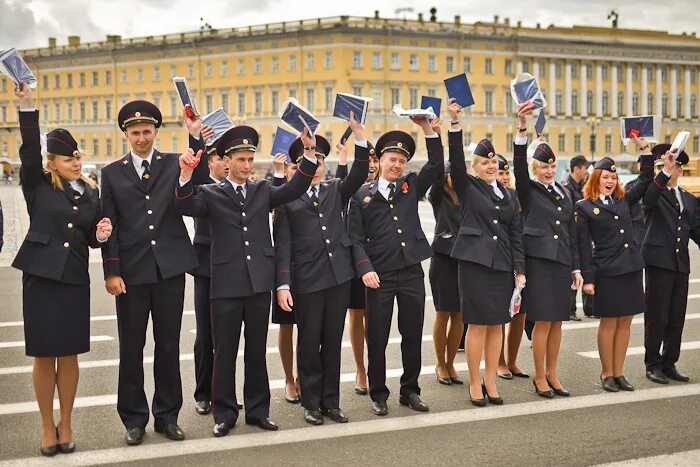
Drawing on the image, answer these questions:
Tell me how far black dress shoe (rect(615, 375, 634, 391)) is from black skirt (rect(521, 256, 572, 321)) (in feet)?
2.29

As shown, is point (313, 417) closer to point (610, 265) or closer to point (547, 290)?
point (547, 290)

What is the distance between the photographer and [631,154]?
100 meters

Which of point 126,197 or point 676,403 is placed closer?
point 126,197

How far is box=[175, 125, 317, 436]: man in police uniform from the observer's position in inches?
272

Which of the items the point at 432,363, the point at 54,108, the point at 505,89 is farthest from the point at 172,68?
the point at 432,363

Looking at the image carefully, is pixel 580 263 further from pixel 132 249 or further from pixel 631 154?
pixel 631 154

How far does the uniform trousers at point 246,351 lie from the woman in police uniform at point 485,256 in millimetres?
1626

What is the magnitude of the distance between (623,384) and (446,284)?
1687mm

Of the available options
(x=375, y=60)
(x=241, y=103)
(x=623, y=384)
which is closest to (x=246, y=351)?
(x=623, y=384)

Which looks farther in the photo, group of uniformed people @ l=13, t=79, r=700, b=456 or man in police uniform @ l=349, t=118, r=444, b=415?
man in police uniform @ l=349, t=118, r=444, b=415

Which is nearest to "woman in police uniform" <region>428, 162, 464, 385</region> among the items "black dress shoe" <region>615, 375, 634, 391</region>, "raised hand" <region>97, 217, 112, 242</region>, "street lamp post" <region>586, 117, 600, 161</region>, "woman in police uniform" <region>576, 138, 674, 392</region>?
"woman in police uniform" <region>576, 138, 674, 392</region>

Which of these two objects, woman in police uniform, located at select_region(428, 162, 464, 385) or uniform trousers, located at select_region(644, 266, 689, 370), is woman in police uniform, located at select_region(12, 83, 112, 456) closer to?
woman in police uniform, located at select_region(428, 162, 464, 385)

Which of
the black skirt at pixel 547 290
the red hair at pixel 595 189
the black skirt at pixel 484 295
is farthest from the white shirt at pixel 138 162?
the red hair at pixel 595 189

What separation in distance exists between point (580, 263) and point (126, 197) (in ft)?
12.1
